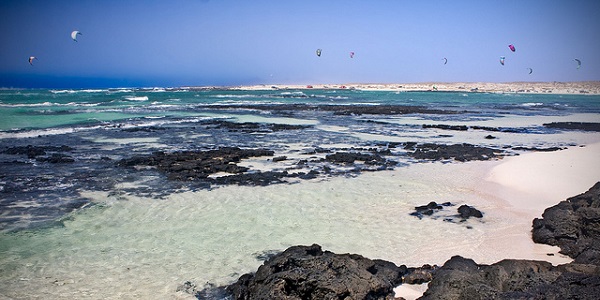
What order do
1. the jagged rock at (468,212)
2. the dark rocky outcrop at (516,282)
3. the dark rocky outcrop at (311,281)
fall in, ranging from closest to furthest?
the dark rocky outcrop at (516,282) < the dark rocky outcrop at (311,281) < the jagged rock at (468,212)

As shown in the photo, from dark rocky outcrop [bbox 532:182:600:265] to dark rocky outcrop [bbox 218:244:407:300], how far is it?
3.28 m

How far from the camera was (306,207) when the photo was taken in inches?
378

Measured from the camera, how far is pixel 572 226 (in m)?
6.99

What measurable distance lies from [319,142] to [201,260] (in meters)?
14.6

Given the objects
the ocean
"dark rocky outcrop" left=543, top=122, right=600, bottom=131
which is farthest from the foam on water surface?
"dark rocky outcrop" left=543, top=122, right=600, bottom=131

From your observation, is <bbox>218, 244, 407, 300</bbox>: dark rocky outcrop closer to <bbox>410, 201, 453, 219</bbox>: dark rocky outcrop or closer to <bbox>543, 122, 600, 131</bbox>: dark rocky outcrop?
<bbox>410, 201, 453, 219</bbox>: dark rocky outcrop

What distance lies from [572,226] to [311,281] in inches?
198

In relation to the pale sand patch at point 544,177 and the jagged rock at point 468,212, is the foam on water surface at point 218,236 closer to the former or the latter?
the jagged rock at point 468,212

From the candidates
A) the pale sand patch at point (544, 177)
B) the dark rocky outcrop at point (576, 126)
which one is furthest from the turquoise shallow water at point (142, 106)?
the pale sand patch at point (544, 177)

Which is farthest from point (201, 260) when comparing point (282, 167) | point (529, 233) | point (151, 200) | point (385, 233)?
point (282, 167)

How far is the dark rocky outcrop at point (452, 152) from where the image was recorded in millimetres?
16250

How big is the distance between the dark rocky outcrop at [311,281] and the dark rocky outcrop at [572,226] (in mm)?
3284

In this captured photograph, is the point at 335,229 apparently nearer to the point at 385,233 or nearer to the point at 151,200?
the point at 385,233

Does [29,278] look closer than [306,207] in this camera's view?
Yes
